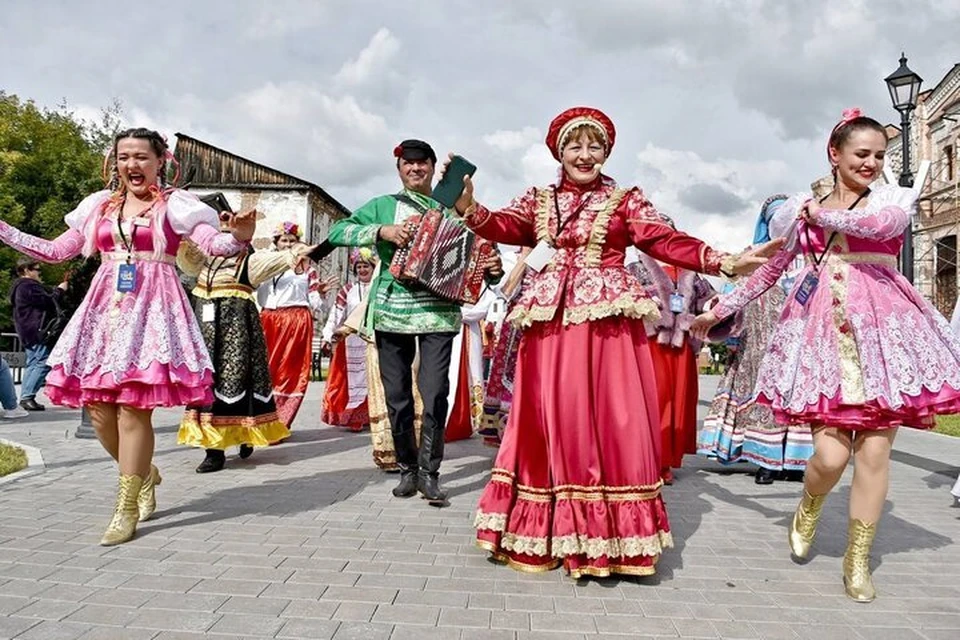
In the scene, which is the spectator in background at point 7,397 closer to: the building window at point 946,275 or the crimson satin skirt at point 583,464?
the crimson satin skirt at point 583,464

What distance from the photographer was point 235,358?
5.99m

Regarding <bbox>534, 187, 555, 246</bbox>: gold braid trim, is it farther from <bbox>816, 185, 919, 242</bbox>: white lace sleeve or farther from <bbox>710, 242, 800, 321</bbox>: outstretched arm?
<bbox>816, 185, 919, 242</bbox>: white lace sleeve

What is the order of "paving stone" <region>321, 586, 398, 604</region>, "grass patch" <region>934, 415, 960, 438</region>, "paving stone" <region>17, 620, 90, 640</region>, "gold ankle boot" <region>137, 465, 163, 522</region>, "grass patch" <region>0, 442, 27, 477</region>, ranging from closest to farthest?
"paving stone" <region>17, 620, 90, 640</region>
"paving stone" <region>321, 586, 398, 604</region>
"gold ankle boot" <region>137, 465, 163, 522</region>
"grass patch" <region>0, 442, 27, 477</region>
"grass patch" <region>934, 415, 960, 438</region>

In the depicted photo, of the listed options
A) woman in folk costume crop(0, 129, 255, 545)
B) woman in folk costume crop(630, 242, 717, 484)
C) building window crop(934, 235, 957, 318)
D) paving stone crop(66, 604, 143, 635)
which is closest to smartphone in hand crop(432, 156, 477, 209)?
woman in folk costume crop(0, 129, 255, 545)

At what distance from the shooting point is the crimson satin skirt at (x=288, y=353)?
8.20m

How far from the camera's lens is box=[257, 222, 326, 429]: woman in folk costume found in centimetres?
822

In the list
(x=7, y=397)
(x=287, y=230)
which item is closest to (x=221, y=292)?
(x=287, y=230)

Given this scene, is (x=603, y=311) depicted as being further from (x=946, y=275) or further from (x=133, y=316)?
(x=946, y=275)

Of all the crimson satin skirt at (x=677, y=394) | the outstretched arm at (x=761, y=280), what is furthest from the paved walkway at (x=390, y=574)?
the outstretched arm at (x=761, y=280)

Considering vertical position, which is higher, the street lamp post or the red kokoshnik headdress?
the street lamp post

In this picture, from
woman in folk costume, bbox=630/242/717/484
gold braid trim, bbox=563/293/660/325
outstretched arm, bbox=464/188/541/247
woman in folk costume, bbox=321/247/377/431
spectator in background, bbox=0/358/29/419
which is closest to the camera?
gold braid trim, bbox=563/293/660/325

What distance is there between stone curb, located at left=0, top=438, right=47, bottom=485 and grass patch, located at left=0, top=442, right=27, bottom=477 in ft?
0.13

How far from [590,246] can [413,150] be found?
2.10 meters

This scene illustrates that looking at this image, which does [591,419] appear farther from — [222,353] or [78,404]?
[222,353]
